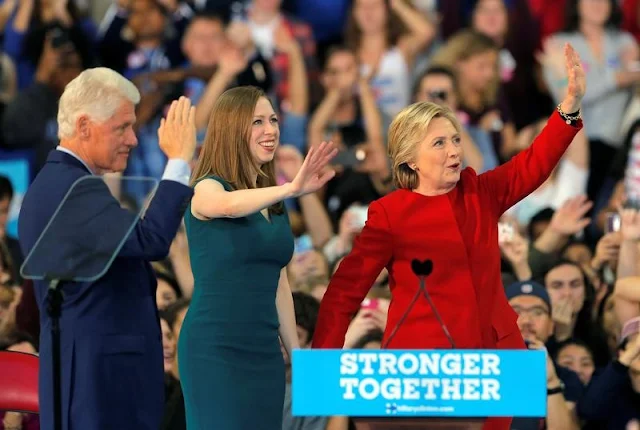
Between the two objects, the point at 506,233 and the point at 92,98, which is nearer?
the point at 92,98

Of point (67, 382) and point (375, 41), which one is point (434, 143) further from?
point (375, 41)

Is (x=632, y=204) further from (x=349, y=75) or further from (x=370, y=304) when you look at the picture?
(x=349, y=75)

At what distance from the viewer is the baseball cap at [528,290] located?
214 inches

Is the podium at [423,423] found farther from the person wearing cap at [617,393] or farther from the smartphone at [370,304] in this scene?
the smartphone at [370,304]

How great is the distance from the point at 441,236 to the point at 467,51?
4.06m

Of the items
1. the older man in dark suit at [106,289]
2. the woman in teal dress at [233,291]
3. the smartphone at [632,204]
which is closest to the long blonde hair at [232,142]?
the woman in teal dress at [233,291]

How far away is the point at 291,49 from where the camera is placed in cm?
782

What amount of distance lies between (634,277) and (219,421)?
2.26 metres

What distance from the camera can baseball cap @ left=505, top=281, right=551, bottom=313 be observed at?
5441 mm

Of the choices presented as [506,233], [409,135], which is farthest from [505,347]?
[506,233]

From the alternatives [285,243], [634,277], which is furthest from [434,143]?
[634,277]

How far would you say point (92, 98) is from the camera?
3.75 metres

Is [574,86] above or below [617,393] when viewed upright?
above

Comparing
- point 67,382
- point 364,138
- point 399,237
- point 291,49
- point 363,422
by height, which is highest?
point 291,49
